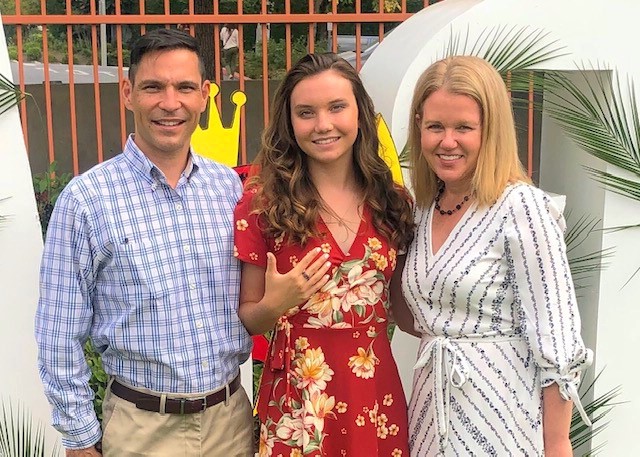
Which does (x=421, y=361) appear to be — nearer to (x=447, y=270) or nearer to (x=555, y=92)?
(x=447, y=270)

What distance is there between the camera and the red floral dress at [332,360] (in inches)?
86.8

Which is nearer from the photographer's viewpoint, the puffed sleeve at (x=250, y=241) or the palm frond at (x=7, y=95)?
the puffed sleeve at (x=250, y=241)

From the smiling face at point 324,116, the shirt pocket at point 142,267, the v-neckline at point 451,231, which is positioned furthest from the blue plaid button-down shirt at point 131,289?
the v-neckline at point 451,231

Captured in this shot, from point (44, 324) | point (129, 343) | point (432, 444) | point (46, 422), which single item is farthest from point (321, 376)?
point (46, 422)

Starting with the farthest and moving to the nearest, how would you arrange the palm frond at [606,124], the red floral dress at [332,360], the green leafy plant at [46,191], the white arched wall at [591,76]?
the green leafy plant at [46,191]
the palm frond at [606,124]
the white arched wall at [591,76]
the red floral dress at [332,360]

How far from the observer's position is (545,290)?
6.47 feet

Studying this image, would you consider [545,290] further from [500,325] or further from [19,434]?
[19,434]

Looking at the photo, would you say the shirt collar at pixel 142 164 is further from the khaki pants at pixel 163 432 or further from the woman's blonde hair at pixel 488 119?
the woman's blonde hair at pixel 488 119

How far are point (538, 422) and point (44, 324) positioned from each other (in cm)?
131

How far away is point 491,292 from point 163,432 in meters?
0.95

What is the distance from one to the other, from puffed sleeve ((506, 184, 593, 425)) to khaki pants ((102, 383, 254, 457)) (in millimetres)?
879

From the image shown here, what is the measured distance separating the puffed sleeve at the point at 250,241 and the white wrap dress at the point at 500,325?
433mm

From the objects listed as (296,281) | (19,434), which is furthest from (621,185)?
(19,434)

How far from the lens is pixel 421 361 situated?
7.18 feet
